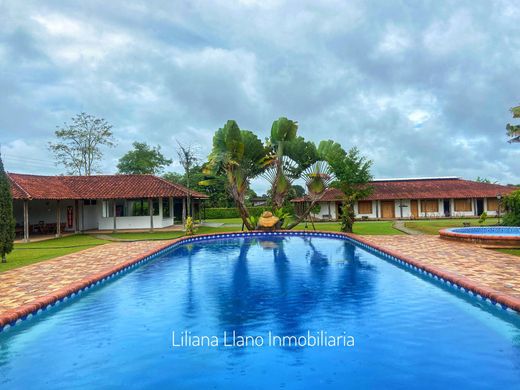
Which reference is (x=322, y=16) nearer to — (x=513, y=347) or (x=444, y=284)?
(x=444, y=284)

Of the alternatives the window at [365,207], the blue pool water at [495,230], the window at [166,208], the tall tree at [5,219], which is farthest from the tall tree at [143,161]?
the blue pool water at [495,230]

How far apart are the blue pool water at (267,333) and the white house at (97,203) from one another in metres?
17.2

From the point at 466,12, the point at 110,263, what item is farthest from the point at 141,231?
the point at 466,12

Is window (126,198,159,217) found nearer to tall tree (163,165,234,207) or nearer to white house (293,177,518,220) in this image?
white house (293,177,518,220)

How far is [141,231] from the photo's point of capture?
1085 inches

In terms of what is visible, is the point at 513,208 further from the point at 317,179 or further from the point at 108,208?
the point at 108,208

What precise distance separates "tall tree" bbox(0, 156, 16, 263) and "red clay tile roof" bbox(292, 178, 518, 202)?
87.2 feet

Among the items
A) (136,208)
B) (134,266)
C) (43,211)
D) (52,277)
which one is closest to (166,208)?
(136,208)

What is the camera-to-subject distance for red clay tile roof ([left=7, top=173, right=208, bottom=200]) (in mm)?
24531

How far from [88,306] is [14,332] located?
1806mm

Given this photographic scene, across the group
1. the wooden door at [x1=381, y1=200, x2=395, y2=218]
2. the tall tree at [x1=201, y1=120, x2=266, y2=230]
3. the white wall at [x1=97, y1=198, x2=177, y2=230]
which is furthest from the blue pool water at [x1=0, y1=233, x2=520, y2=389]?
the wooden door at [x1=381, y1=200, x2=395, y2=218]

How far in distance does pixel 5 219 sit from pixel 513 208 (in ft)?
78.1

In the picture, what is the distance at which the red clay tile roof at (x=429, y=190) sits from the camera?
37.7m

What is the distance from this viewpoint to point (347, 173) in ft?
77.4
